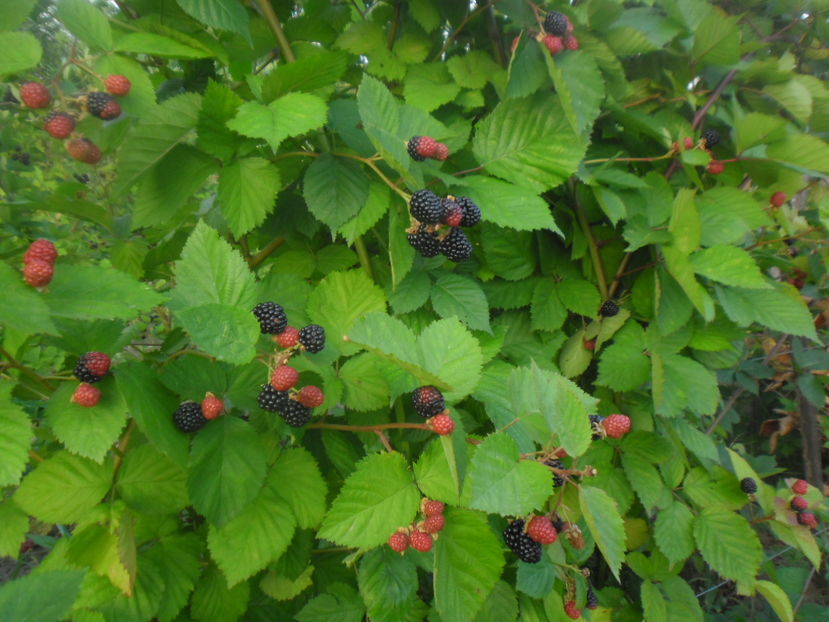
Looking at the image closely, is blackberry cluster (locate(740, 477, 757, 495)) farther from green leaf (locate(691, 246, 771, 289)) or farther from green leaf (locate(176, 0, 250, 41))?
green leaf (locate(176, 0, 250, 41))

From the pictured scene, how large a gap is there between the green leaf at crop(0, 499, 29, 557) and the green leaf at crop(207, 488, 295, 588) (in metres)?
0.31

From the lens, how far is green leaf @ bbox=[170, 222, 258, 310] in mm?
715

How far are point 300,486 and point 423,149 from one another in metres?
0.61

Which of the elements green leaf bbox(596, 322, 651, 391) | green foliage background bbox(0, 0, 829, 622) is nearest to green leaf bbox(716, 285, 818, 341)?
green foliage background bbox(0, 0, 829, 622)

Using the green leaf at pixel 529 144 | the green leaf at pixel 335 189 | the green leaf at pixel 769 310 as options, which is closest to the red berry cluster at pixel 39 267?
the green leaf at pixel 335 189

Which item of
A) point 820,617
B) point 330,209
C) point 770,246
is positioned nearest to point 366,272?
point 330,209

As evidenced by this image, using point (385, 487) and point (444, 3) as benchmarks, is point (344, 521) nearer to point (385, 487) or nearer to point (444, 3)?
point (385, 487)

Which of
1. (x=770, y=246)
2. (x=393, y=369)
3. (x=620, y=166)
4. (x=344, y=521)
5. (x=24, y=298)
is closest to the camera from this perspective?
(x=24, y=298)

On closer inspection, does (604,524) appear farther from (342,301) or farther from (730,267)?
(730,267)

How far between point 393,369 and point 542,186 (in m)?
0.44

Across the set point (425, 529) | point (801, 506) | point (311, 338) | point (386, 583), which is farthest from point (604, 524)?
point (801, 506)

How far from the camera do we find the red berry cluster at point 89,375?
0.62 meters

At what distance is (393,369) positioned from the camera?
81cm

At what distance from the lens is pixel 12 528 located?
0.75 m
